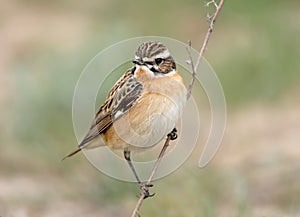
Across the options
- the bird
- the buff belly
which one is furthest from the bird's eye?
the buff belly

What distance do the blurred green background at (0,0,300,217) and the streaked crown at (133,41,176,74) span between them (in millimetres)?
1355

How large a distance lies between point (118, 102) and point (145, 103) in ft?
1.02

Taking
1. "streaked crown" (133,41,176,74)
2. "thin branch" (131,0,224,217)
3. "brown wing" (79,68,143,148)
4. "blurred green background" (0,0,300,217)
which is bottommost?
"thin branch" (131,0,224,217)

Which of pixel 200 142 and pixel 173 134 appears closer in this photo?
pixel 173 134

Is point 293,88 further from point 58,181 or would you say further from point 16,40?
point 16,40

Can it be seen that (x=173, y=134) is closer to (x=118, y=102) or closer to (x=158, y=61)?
(x=158, y=61)

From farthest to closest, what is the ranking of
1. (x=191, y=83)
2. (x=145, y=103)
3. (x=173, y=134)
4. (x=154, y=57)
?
(x=145, y=103)
(x=173, y=134)
(x=154, y=57)
(x=191, y=83)

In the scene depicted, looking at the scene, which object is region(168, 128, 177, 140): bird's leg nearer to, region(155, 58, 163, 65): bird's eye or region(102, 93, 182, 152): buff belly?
region(102, 93, 182, 152): buff belly

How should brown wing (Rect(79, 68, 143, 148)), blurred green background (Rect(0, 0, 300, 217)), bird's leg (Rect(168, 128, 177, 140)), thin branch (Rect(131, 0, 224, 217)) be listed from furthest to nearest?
blurred green background (Rect(0, 0, 300, 217)) < brown wing (Rect(79, 68, 143, 148)) < bird's leg (Rect(168, 128, 177, 140)) < thin branch (Rect(131, 0, 224, 217))

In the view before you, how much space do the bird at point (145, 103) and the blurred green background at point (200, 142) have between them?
991mm

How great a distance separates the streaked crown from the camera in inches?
237

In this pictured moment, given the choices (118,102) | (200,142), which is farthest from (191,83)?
(200,142)

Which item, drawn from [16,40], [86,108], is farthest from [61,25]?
[86,108]

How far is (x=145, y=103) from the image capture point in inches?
249
